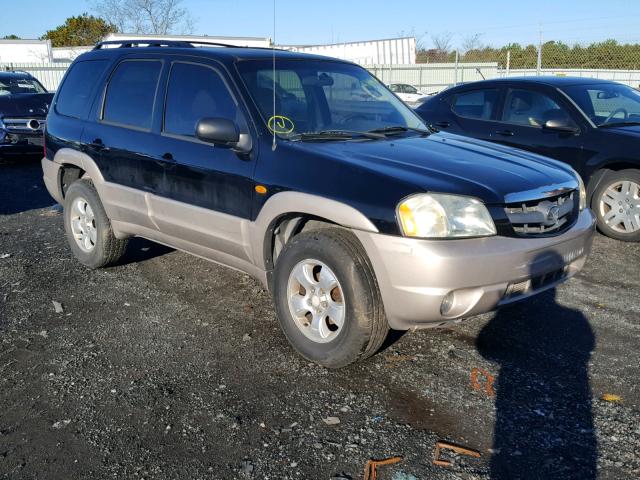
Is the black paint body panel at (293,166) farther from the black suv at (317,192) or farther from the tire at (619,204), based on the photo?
the tire at (619,204)

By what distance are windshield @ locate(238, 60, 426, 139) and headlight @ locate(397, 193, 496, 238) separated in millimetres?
1043

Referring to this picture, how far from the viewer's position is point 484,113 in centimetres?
740

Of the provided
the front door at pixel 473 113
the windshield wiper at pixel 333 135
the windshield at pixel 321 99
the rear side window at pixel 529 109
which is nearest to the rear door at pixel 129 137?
the windshield at pixel 321 99

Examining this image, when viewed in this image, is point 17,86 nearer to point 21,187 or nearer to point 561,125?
point 21,187

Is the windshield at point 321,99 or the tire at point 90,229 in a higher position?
the windshield at point 321,99

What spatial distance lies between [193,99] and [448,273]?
2.30 m

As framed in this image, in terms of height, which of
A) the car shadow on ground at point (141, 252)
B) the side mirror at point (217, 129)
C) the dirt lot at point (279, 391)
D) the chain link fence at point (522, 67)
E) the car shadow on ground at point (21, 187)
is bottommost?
the dirt lot at point (279, 391)

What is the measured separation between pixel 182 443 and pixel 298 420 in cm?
57

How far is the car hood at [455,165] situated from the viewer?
3408mm

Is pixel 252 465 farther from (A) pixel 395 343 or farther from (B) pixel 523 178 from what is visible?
(B) pixel 523 178

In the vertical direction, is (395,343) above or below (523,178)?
below

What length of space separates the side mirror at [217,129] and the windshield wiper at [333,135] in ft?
1.23

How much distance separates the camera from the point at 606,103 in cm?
692

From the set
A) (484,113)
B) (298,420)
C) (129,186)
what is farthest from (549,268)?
(484,113)
